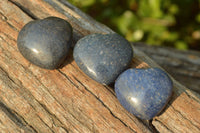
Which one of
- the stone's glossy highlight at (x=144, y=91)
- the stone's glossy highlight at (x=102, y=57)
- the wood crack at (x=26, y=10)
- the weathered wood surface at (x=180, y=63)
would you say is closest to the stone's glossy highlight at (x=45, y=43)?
the stone's glossy highlight at (x=102, y=57)

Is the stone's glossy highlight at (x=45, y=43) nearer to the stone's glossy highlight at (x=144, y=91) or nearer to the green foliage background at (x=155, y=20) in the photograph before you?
the stone's glossy highlight at (x=144, y=91)

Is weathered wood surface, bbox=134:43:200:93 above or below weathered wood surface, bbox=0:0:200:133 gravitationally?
below

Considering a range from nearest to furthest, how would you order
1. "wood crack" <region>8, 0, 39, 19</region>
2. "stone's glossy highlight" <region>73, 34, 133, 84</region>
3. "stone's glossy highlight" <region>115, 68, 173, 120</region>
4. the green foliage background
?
1. "stone's glossy highlight" <region>115, 68, 173, 120</region>
2. "stone's glossy highlight" <region>73, 34, 133, 84</region>
3. "wood crack" <region>8, 0, 39, 19</region>
4. the green foliage background

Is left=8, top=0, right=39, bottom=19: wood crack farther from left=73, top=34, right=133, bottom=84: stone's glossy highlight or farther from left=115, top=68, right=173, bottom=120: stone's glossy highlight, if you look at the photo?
left=115, top=68, right=173, bottom=120: stone's glossy highlight

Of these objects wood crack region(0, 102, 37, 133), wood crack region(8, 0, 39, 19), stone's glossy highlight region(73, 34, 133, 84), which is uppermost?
wood crack region(8, 0, 39, 19)

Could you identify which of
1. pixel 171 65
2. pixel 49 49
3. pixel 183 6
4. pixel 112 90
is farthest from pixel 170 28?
pixel 49 49

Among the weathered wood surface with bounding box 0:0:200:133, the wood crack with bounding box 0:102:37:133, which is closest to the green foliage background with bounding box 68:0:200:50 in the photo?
the weathered wood surface with bounding box 0:0:200:133
